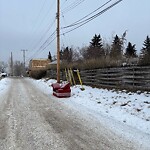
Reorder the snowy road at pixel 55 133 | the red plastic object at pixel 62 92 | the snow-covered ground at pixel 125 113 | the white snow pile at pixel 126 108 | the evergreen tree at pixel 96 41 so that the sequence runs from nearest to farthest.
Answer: the snowy road at pixel 55 133 → the snow-covered ground at pixel 125 113 → the white snow pile at pixel 126 108 → the red plastic object at pixel 62 92 → the evergreen tree at pixel 96 41

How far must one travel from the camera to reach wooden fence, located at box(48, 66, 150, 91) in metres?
13.7

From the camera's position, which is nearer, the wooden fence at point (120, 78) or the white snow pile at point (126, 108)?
the white snow pile at point (126, 108)

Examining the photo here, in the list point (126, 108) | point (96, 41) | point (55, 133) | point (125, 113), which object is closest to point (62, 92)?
point (126, 108)

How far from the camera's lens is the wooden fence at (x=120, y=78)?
44.9 ft

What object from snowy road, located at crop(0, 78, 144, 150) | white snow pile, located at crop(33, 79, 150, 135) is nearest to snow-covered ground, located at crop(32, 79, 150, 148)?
white snow pile, located at crop(33, 79, 150, 135)

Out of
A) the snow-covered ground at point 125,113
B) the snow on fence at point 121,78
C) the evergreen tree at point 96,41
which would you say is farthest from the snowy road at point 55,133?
the evergreen tree at point 96,41

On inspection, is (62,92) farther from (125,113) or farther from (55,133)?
(55,133)

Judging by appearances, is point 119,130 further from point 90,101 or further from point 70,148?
point 90,101

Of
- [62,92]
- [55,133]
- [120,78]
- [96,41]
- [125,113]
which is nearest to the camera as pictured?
[55,133]

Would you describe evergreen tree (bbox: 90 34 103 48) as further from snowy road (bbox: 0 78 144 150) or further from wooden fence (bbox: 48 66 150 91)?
snowy road (bbox: 0 78 144 150)

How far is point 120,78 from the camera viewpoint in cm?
1605

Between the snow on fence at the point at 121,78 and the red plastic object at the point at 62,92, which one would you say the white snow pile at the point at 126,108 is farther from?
the red plastic object at the point at 62,92

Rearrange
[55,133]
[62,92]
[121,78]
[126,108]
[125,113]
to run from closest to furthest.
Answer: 1. [55,133]
2. [125,113]
3. [126,108]
4. [121,78]
5. [62,92]

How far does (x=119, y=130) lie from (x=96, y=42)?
197 feet
